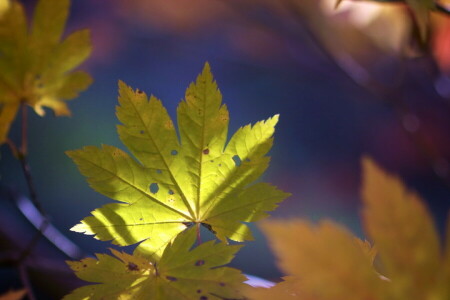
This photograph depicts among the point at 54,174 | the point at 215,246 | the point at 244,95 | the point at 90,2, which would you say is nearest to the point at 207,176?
the point at 215,246

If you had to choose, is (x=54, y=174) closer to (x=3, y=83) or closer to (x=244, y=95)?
(x=244, y=95)

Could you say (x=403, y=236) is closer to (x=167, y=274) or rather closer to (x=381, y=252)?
(x=381, y=252)

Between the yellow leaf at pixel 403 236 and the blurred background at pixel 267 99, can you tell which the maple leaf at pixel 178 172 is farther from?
the blurred background at pixel 267 99

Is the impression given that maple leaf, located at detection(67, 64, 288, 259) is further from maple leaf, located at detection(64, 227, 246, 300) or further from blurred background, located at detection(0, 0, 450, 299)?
blurred background, located at detection(0, 0, 450, 299)

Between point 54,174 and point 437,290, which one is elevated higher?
point 54,174

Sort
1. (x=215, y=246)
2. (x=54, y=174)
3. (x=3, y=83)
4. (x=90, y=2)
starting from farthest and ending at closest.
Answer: (x=90, y=2), (x=54, y=174), (x=3, y=83), (x=215, y=246)

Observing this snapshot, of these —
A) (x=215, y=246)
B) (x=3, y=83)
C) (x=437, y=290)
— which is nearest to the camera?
(x=437, y=290)

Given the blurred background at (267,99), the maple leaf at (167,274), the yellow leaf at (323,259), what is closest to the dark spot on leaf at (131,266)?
the maple leaf at (167,274)

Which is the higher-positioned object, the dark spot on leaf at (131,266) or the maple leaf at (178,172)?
the maple leaf at (178,172)
